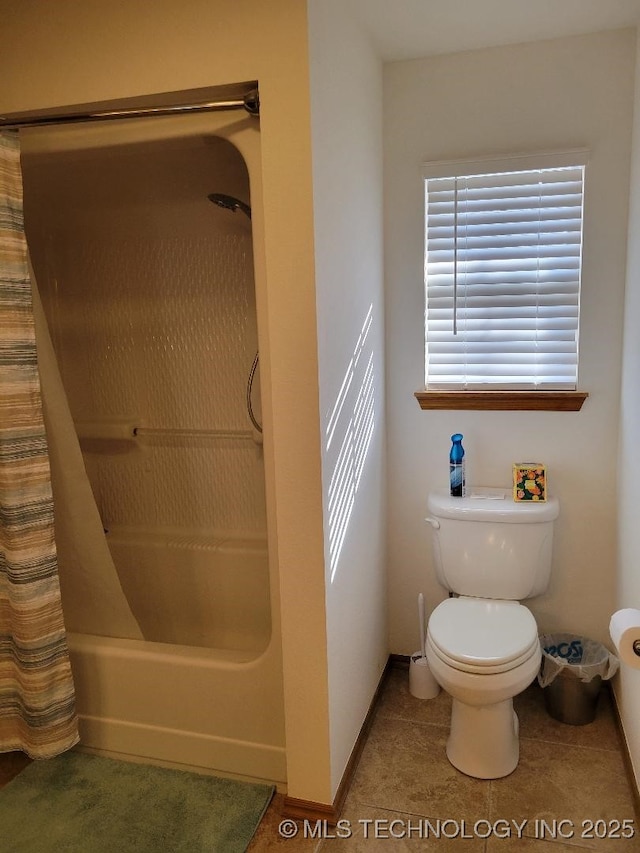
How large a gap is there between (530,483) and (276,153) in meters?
1.43

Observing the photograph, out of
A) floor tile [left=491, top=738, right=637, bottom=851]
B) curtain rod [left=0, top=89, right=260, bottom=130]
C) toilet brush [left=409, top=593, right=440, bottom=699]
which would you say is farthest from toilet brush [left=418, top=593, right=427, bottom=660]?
curtain rod [left=0, top=89, right=260, bottom=130]

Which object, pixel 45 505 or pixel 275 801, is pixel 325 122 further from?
pixel 275 801

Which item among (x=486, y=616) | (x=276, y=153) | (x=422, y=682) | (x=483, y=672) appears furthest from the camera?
(x=422, y=682)

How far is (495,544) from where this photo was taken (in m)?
2.29

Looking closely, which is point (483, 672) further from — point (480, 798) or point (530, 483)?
point (530, 483)

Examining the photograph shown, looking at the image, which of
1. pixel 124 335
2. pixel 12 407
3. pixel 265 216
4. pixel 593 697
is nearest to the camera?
pixel 265 216

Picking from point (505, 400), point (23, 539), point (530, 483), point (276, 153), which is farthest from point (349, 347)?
point (23, 539)

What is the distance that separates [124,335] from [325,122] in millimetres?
1416

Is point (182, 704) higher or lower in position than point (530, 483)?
lower

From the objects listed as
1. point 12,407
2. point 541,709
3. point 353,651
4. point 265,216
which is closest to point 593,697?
point 541,709

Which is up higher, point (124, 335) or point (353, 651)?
point (124, 335)

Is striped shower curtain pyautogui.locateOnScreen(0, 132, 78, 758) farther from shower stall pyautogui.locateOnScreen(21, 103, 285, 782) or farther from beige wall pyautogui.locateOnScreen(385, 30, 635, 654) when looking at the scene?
beige wall pyautogui.locateOnScreen(385, 30, 635, 654)

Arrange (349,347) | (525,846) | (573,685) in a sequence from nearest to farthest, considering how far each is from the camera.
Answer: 1. (525,846)
2. (349,347)
3. (573,685)

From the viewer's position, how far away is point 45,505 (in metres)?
1.97
